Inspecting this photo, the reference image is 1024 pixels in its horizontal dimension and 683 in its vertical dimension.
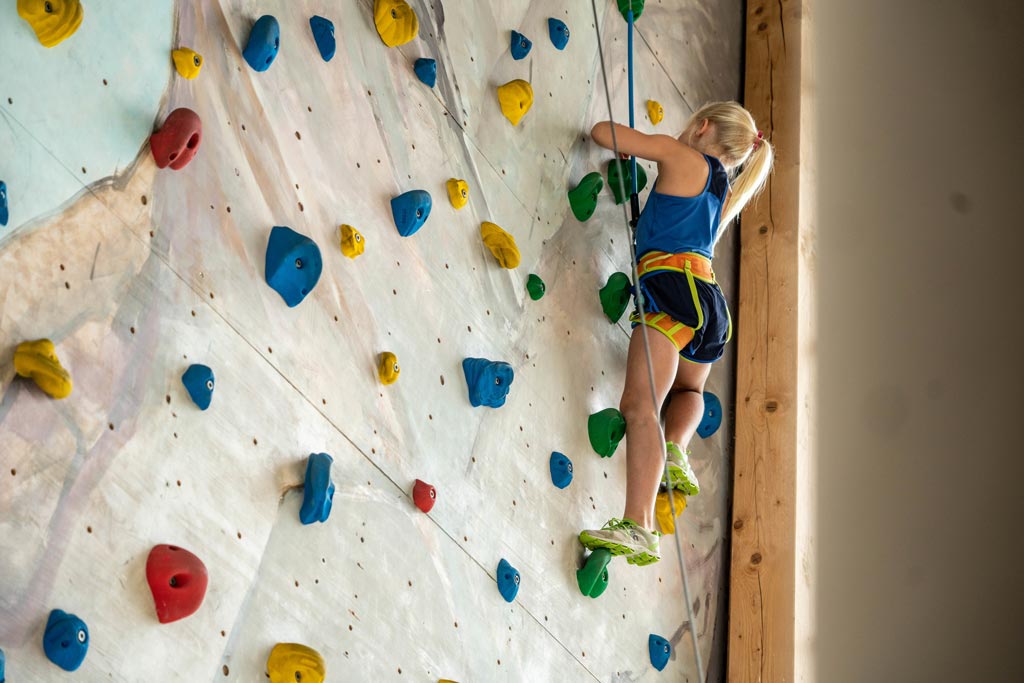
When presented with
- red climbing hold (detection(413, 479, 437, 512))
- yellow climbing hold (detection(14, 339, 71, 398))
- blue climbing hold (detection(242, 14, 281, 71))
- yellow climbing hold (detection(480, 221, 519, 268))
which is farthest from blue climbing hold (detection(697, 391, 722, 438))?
yellow climbing hold (detection(14, 339, 71, 398))

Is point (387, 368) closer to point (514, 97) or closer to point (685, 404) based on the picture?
point (514, 97)

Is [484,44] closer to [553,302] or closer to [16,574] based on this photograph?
[553,302]

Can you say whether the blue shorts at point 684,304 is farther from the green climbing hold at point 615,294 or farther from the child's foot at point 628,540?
the child's foot at point 628,540

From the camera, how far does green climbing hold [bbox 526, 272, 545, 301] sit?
83.0 inches

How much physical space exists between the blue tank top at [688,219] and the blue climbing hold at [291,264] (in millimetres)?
846

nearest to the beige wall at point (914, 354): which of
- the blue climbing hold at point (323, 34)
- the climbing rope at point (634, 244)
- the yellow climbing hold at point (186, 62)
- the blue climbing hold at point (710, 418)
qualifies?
the blue climbing hold at point (710, 418)

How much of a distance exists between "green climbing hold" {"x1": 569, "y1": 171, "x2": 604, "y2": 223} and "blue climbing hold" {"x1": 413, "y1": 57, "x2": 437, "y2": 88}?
449 mm

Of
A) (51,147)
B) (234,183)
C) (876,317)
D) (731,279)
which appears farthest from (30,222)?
(876,317)

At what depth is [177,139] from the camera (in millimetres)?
1447

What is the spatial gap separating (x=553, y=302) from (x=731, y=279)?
0.78 metres

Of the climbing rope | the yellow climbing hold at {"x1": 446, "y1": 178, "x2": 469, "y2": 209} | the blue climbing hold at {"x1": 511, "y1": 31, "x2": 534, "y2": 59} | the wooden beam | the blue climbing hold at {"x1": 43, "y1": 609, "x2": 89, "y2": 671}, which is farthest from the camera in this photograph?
the wooden beam

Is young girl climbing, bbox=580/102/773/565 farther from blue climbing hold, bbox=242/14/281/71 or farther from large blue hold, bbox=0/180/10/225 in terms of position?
large blue hold, bbox=0/180/10/225

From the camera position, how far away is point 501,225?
2.09 metres

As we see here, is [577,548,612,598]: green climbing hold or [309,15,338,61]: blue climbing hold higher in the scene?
[309,15,338,61]: blue climbing hold
